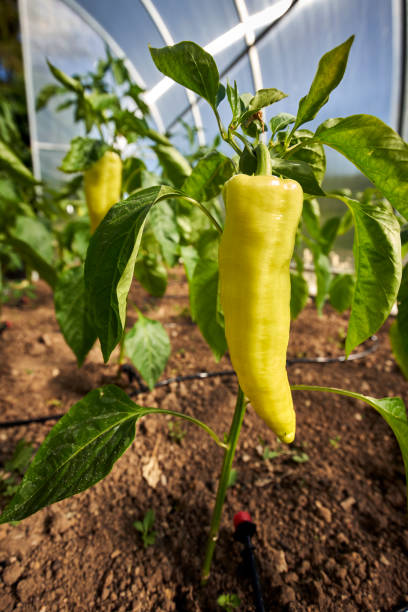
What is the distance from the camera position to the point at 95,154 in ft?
3.56

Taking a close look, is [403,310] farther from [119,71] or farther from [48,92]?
[48,92]

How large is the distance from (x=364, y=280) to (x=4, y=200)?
171 cm

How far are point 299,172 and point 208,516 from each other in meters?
0.86

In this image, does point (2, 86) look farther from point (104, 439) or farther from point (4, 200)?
point (104, 439)

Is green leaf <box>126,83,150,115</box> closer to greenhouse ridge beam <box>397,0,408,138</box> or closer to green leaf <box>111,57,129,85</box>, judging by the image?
green leaf <box>111,57,129,85</box>

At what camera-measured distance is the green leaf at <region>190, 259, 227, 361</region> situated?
741 millimetres

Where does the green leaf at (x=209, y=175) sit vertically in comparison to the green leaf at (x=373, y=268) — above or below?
above

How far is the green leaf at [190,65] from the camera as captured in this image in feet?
1.51

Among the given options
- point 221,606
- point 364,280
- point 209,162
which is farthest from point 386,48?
point 221,606

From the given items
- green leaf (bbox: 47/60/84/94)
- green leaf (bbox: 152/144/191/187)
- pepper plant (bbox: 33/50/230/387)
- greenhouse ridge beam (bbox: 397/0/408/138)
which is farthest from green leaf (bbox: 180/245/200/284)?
greenhouse ridge beam (bbox: 397/0/408/138)

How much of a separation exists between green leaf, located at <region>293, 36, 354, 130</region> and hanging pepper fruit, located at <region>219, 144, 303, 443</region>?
4.6 inches

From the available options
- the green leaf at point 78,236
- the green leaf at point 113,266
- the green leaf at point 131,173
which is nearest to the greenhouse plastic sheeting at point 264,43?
the green leaf at point 131,173

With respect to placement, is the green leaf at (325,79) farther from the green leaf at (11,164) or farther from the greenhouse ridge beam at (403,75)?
the greenhouse ridge beam at (403,75)

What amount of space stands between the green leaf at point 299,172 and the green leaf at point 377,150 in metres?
0.05
